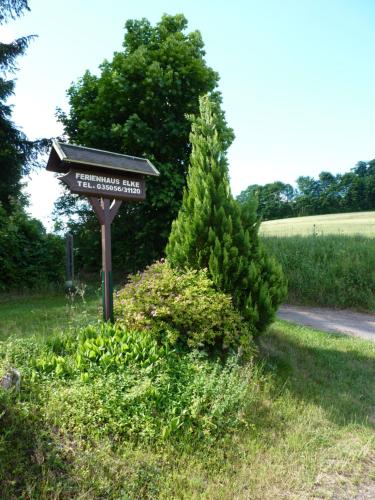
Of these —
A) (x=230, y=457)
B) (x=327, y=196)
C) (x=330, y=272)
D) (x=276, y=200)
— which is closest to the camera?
(x=230, y=457)

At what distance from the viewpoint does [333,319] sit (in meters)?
9.63

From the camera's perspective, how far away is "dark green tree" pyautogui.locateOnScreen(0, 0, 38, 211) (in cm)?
1240

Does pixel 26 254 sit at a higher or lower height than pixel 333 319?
higher

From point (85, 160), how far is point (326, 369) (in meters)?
4.56

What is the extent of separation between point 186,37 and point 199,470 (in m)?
13.7

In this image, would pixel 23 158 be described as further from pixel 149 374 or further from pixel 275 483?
pixel 275 483

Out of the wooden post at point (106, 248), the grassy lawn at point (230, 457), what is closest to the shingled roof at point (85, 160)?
the wooden post at point (106, 248)

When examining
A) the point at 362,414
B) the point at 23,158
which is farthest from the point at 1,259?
the point at 362,414

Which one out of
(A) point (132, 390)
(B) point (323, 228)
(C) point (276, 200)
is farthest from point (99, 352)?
(C) point (276, 200)

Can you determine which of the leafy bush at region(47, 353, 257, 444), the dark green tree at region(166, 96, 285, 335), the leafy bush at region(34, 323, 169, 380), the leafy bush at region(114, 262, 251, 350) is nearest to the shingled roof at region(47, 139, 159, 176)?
the dark green tree at region(166, 96, 285, 335)

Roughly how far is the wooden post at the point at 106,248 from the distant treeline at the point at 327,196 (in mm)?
46913

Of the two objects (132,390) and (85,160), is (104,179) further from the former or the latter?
(132,390)

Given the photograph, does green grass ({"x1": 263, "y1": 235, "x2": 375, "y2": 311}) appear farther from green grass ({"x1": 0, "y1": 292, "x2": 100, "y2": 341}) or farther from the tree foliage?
the tree foliage

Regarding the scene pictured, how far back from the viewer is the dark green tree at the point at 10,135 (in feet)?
40.7
